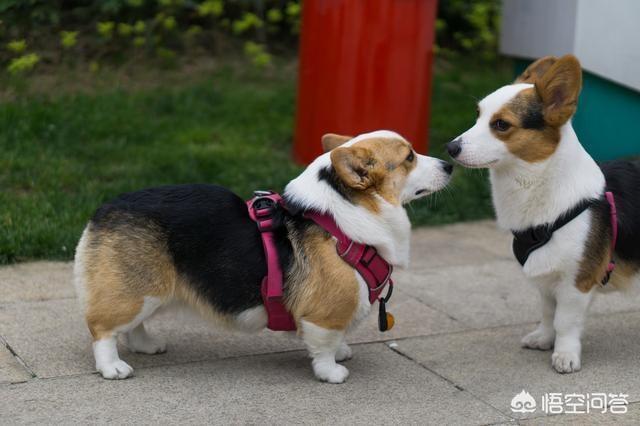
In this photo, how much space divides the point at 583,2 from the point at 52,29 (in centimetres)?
479

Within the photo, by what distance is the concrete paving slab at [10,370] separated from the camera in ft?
13.7

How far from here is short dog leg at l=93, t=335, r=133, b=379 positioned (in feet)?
13.9

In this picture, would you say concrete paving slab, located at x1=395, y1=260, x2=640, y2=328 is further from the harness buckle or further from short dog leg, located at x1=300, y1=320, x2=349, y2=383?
the harness buckle

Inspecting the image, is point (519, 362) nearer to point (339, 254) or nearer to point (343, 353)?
point (343, 353)

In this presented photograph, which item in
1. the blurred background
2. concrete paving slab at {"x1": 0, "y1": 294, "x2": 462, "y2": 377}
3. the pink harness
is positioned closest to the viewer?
the pink harness

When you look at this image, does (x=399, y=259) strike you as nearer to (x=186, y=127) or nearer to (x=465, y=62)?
(x=186, y=127)

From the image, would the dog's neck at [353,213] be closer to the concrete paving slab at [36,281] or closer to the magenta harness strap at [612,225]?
the magenta harness strap at [612,225]

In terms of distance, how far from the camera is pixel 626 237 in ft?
14.9

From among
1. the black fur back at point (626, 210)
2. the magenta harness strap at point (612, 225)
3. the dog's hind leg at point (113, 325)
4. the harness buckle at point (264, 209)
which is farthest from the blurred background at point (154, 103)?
the magenta harness strap at point (612, 225)

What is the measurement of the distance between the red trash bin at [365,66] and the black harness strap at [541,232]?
3138mm

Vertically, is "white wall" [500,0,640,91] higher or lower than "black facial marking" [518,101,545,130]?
lower

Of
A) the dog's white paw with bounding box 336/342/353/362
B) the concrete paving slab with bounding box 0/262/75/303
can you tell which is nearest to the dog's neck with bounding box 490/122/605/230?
the dog's white paw with bounding box 336/342/353/362

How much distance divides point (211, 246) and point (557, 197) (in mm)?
1625

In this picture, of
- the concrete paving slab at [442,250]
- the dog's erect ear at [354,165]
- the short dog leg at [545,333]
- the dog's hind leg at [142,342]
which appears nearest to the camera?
the dog's erect ear at [354,165]
